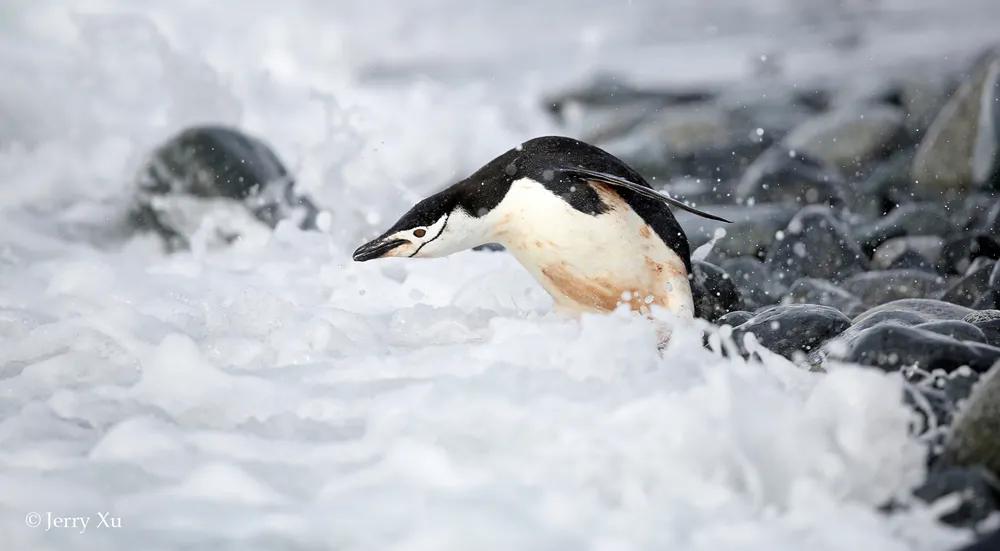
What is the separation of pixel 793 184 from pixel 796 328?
10.5ft

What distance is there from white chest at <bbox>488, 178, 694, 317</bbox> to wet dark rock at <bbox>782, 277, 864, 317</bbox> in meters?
1.19

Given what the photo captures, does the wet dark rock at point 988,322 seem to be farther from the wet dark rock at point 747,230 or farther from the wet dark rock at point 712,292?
the wet dark rock at point 747,230

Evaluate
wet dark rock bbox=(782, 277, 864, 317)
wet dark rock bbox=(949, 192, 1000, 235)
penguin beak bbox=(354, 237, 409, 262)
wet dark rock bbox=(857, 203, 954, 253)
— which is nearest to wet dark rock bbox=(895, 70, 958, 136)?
wet dark rock bbox=(949, 192, 1000, 235)

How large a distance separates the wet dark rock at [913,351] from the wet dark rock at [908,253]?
2160mm

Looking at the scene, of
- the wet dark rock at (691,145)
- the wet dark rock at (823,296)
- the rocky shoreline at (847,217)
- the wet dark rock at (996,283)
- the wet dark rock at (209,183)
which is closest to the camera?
the rocky shoreline at (847,217)

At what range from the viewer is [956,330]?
2836 mm

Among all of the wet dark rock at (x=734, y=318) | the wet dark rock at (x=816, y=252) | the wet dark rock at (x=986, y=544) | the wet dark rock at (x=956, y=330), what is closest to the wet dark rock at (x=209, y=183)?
the wet dark rock at (x=816, y=252)

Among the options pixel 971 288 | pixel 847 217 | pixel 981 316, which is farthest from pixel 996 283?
pixel 847 217

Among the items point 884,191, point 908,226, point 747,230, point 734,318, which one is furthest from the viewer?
point 884,191

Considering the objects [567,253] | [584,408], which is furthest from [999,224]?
[584,408]

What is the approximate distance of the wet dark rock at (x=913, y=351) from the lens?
2576 millimetres

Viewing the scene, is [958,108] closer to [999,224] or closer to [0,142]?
[999,224]

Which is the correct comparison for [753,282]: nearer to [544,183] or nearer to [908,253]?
[908,253]

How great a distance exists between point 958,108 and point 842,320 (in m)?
3.50
